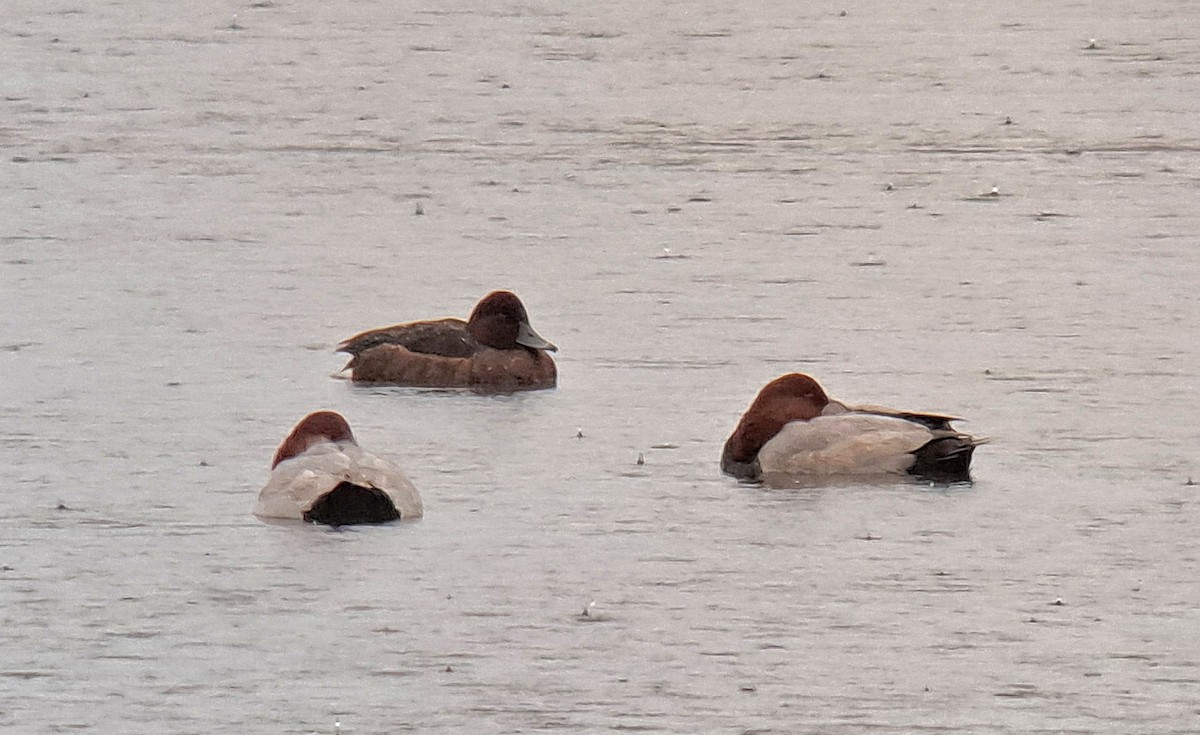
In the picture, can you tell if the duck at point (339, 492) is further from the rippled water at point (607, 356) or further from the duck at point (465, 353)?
the duck at point (465, 353)

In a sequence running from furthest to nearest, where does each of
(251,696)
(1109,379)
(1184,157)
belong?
1. (1184,157)
2. (1109,379)
3. (251,696)

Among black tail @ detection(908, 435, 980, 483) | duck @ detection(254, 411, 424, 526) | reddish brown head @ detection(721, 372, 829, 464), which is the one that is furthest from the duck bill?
duck @ detection(254, 411, 424, 526)

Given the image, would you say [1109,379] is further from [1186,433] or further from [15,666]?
[15,666]

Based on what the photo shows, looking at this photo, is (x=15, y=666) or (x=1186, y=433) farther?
(x=1186, y=433)

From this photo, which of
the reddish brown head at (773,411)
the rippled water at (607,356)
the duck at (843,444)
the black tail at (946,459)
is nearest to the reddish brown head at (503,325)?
the rippled water at (607,356)

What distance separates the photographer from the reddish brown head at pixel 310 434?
970 cm

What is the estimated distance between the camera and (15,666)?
24.2 ft

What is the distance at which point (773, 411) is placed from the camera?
10539 mm

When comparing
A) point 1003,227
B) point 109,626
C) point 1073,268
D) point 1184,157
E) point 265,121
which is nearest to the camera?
point 109,626

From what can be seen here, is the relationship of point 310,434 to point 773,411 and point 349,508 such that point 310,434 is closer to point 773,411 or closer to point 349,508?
point 349,508

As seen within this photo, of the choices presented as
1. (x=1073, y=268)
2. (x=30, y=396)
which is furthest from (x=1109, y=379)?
(x=30, y=396)

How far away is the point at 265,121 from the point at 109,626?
1098 cm

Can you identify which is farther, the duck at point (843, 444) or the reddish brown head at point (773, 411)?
the reddish brown head at point (773, 411)

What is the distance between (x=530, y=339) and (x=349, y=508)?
9.94ft
